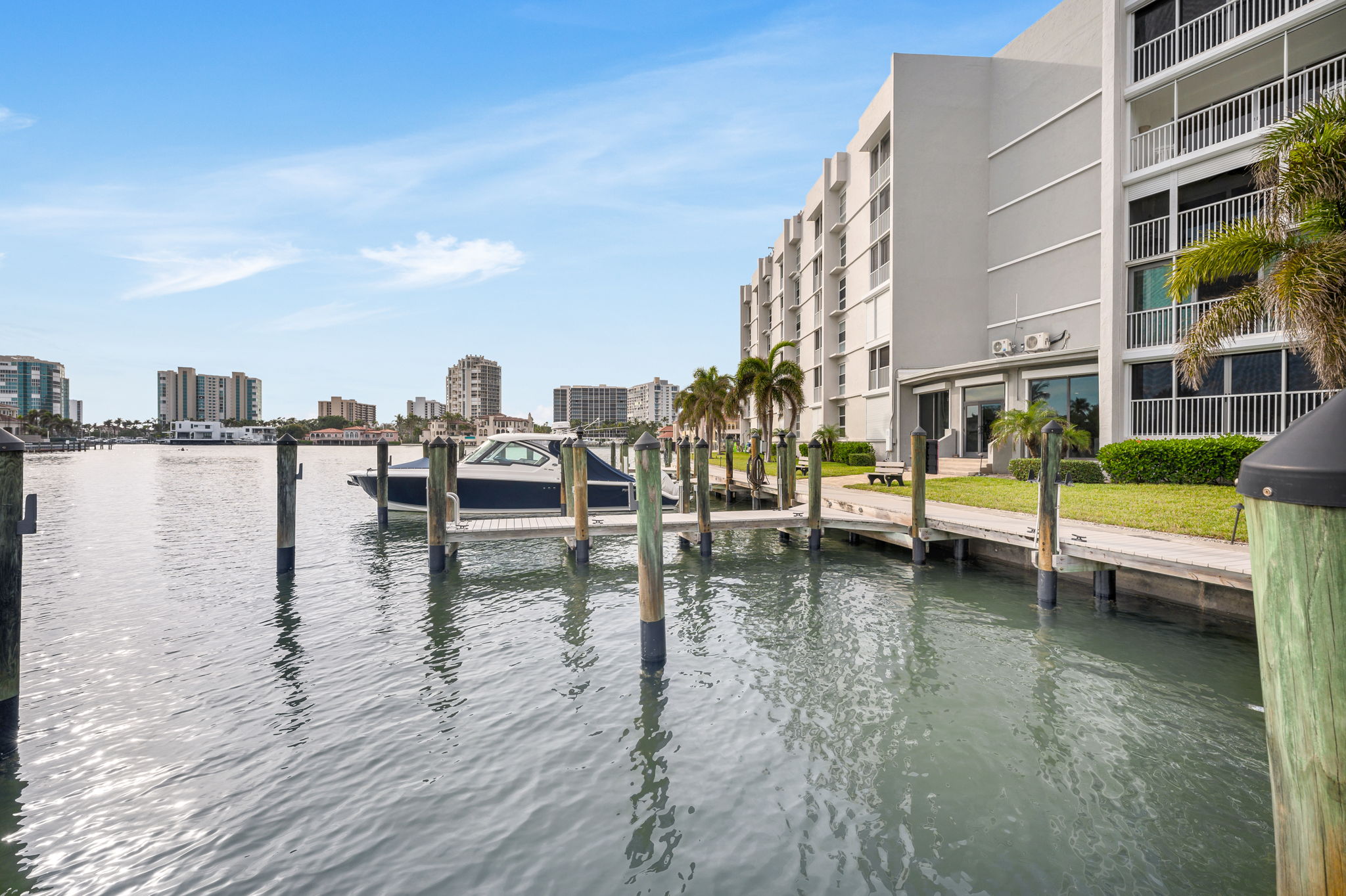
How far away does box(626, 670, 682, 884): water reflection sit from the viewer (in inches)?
178

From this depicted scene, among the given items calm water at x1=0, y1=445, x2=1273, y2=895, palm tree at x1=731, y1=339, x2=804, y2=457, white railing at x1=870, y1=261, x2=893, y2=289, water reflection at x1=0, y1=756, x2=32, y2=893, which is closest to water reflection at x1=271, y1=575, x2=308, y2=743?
calm water at x1=0, y1=445, x2=1273, y2=895

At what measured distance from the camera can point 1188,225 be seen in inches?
731

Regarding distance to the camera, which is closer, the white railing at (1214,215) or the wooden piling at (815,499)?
the wooden piling at (815,499)

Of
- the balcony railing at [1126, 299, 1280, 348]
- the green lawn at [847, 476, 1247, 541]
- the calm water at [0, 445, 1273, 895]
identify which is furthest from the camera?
the balcony railing at [1126, 299, 1280, 348]

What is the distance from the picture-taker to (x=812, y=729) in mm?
6332

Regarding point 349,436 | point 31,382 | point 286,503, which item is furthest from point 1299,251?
point 31,382

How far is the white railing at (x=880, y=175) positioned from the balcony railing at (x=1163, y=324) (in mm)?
14106

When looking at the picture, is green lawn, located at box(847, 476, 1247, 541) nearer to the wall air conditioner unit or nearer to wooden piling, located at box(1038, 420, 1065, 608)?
wooden piling, located at box(1038, 420, 1065, 608)

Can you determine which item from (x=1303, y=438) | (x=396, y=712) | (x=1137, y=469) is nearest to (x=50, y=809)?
(x=396, y=712)

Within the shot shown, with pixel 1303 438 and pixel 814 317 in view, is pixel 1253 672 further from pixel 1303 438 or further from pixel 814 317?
pixel 814 317

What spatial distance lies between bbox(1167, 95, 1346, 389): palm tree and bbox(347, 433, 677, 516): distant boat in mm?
12521

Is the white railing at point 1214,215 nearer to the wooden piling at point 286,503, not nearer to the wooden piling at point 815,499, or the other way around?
the wooden piling at point 815,499

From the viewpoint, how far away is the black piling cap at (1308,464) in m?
1.62

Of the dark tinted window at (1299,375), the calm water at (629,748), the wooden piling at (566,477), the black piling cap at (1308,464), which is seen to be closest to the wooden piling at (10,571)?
the calm water at (629,748)
